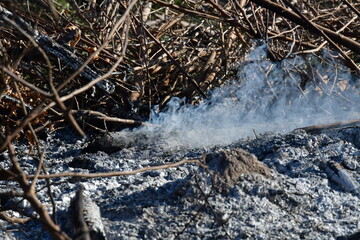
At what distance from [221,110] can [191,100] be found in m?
0.25

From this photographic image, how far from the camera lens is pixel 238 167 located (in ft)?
7.93

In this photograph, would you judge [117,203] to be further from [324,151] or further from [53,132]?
[53,132]

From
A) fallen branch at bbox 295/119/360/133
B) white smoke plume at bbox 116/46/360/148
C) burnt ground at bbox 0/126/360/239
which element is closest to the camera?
burnt ground at bbox 0/126/360/239

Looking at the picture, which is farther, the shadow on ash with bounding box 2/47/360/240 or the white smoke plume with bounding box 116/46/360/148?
the white smoke plume with bounding box 116/46/360/148

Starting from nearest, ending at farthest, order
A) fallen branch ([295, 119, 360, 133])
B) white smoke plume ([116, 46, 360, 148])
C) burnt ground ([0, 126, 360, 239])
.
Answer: burnt ground ([0, 126, 360, 239])
fallen branch ([295, 119, 360, 133])
white smoke plume ([116, 46, 360, 148])

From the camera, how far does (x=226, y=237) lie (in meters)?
2.08

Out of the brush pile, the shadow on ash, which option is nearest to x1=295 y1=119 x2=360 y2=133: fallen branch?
the shadow on ash

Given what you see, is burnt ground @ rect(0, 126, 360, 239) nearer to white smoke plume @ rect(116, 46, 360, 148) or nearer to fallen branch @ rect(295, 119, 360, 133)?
fallen branch @ rect(295, 119, 360, 133)

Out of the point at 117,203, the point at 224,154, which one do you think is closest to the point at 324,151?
the point at 224,154

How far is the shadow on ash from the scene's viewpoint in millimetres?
2172

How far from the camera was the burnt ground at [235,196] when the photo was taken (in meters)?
2.14

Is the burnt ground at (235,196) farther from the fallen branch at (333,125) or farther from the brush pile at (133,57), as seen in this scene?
the brush pile at (133,57)

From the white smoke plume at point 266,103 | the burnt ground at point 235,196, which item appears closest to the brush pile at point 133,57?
the white smoke plume at point 266,103

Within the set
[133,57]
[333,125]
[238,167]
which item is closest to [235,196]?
[238,167]
